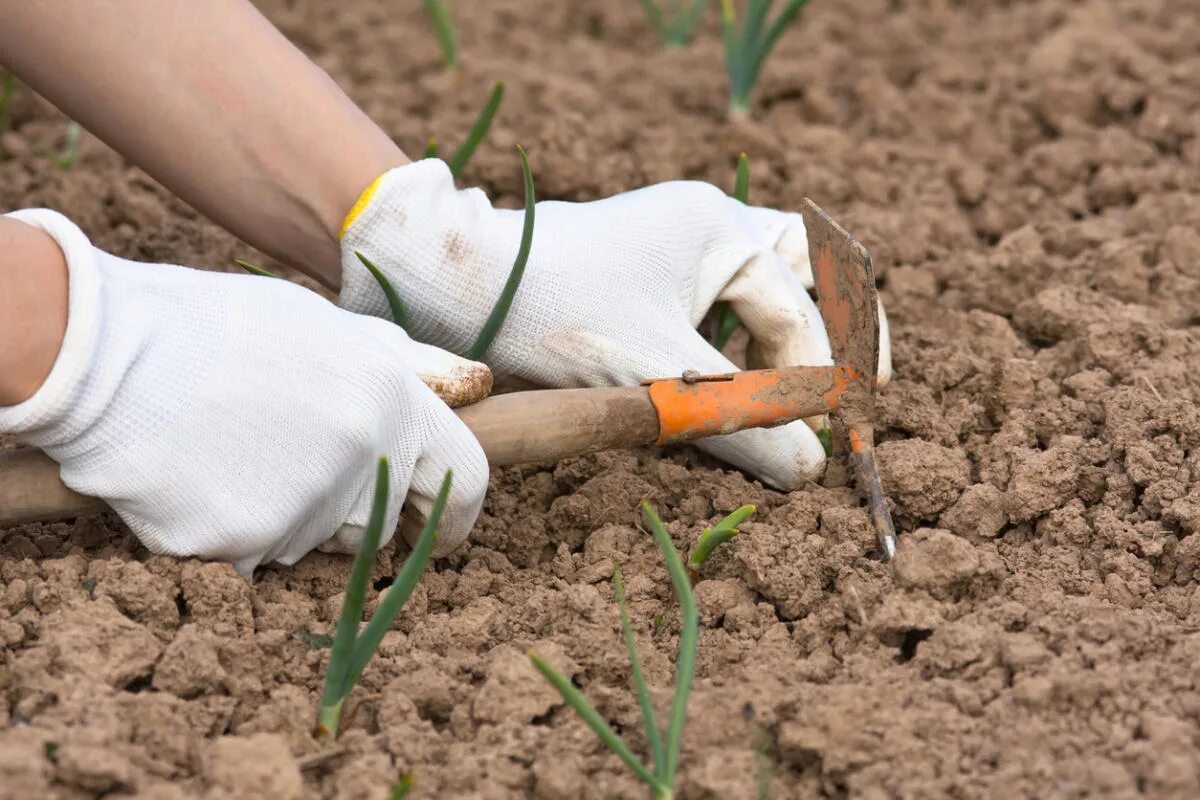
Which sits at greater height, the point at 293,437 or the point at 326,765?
the point at 293,437

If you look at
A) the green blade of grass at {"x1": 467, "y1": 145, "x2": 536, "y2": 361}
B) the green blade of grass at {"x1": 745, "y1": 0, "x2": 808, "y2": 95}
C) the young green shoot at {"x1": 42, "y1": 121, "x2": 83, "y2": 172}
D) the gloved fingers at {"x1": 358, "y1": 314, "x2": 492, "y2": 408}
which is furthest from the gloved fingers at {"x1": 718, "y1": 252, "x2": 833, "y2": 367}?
the young green shoot at {"x1": 42, "y1": 121, "x2": 83, "y2": 172}

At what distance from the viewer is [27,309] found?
1.47 meters

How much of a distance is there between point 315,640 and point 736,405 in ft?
1.97

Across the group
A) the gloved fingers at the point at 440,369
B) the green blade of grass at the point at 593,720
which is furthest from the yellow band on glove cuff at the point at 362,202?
the green blade of grass at the point at 593,720

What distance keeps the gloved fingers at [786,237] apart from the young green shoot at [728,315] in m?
0.05

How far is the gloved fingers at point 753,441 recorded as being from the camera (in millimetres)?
1838

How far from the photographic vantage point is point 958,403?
1963 mm

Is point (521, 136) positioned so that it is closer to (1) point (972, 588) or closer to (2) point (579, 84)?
(2) point (579, 84)

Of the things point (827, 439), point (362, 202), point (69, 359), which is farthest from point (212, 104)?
point (827, 439)

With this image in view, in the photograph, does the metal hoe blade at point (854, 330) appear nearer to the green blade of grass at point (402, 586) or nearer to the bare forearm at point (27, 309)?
the green blade of grass at point (402, 586)

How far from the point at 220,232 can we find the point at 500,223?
72 cm

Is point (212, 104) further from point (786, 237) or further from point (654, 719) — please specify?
point (654, 719)

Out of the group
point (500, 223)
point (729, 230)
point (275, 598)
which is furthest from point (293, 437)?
point (729, 230)

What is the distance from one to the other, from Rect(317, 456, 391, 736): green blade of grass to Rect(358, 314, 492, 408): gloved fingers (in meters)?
0.32
